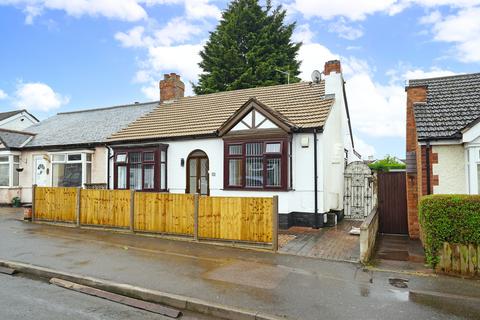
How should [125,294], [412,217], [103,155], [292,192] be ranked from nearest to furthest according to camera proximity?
[125,294] < [412,217] < [292,192] < [103,155]

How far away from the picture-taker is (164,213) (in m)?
10.4

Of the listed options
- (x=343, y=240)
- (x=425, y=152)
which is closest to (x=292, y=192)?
(x=343, y=240)

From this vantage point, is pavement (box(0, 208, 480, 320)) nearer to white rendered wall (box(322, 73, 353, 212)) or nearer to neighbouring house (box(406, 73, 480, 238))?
neighbouring house (box(406, 73, 480, 238))

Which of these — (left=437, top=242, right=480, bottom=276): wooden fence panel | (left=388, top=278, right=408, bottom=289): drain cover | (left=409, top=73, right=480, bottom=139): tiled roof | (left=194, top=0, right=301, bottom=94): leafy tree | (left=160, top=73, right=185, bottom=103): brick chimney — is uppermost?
(left=194, top=0, right=301, bottom=94): leafy tree

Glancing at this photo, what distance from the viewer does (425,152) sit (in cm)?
952

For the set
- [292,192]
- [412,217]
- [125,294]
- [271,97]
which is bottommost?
[125,294]

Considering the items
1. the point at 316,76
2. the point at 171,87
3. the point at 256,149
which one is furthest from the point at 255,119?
the point at 171,87

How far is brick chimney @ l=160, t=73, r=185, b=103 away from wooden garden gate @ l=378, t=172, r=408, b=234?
12.9 meters

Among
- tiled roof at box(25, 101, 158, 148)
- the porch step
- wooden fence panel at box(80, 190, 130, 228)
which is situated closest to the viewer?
the porch step

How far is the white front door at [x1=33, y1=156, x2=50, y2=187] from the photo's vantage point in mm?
19250

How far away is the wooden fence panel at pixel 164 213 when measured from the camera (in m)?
10.0

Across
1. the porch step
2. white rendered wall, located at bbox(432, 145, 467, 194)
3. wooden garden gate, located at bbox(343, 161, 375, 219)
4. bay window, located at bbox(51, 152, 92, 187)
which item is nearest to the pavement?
the porch step

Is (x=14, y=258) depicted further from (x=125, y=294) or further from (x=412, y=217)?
(x=412, y=217)

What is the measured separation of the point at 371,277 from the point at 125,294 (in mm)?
4778
